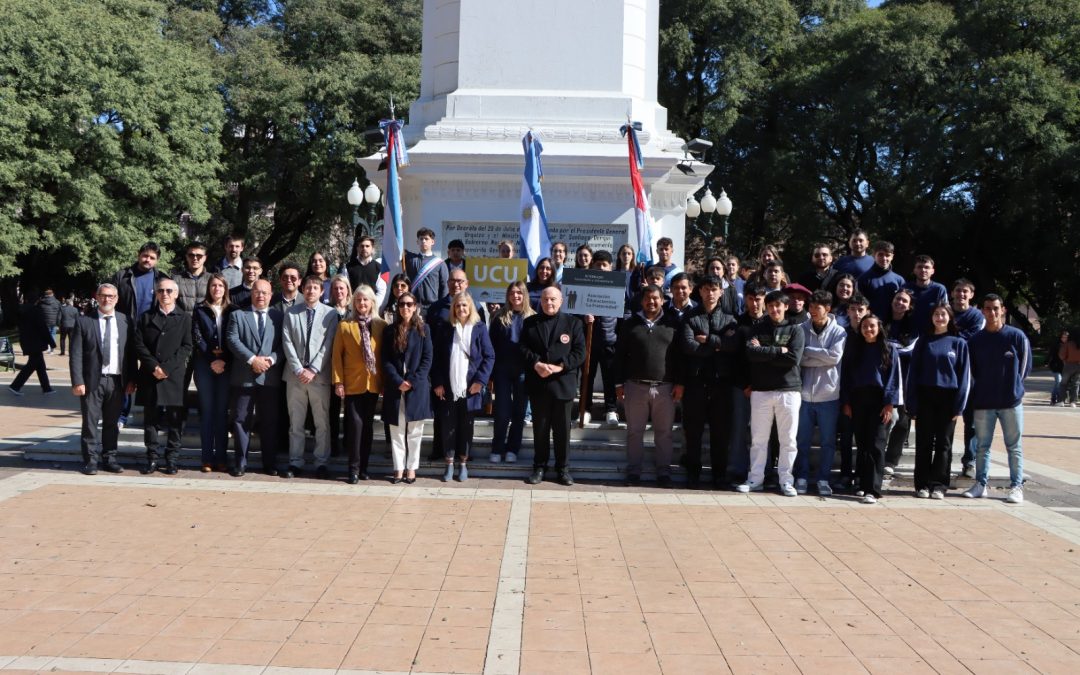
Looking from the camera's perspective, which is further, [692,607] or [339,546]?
[339,546]

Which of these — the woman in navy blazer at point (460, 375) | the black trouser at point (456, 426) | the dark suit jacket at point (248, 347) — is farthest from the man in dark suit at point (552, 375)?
the dark suit jacket at point (248, 347)

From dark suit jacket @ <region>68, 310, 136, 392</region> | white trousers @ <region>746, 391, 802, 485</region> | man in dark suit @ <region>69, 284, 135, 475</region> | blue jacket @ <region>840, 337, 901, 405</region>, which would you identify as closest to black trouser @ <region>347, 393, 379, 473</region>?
man in dark suit @ <region>69, 284, 135, 475</region>

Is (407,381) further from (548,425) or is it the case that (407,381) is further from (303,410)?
(548,425)

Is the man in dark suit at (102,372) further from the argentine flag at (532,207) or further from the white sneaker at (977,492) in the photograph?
the white sneaker at (977,492)

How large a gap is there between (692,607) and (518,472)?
4217mm

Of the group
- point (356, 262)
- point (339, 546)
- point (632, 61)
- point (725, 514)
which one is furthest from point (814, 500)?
point (632, 61)

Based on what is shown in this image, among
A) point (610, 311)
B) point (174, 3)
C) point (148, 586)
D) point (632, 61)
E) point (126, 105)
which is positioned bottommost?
point (148, 586)

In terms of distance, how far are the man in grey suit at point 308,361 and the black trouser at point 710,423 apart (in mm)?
3699

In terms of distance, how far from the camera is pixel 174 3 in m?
41.9

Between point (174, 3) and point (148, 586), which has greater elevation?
point (174, 3)

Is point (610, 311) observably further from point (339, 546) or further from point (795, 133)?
point (795, 133)

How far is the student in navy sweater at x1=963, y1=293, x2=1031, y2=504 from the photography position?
952cm

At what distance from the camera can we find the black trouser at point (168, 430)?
975 cm

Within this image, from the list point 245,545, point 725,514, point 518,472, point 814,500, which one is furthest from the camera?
point 518,472
